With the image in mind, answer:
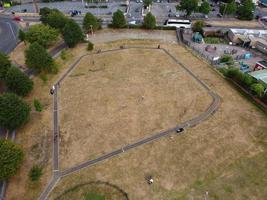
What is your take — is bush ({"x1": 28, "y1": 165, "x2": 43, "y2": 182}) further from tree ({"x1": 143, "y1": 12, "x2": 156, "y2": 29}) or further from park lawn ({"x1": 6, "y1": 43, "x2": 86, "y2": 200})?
tree ({"x1": 143, "y1": 12, "x2": 156, "y2": 29})

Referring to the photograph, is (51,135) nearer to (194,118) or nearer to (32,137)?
(32,137)

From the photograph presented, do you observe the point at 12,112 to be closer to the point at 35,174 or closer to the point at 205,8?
the point at 35,174

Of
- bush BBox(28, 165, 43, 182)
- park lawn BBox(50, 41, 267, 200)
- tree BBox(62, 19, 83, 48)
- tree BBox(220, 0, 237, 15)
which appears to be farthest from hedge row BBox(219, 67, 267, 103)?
bush BBox(28, 165, 43, 182)

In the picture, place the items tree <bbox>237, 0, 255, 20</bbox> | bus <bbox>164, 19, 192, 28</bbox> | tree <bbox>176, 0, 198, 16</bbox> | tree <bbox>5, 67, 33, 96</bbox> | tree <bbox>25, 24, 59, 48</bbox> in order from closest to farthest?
1. tree <bbox>5, 67, 33, 96</bbox>
2. tree <bbox>25, 24, 59, 48</bbox>
3. bus <bbox>164, 19, 192, 28</bbox>
4. tree <bbox>176, 0, 198, 16</bbox>
5. tree <bbox>237, 0, 255, 20</bbox>

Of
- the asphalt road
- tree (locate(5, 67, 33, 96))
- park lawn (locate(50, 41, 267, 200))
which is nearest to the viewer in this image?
park lawn (locate(50, 41, 267, 200))

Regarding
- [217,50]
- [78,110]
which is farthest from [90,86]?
[217,50]

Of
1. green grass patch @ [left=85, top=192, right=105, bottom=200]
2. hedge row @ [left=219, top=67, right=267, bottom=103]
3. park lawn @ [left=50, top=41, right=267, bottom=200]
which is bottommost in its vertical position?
green grass patch @ [left=85, top=192, right=105, bottom=200]

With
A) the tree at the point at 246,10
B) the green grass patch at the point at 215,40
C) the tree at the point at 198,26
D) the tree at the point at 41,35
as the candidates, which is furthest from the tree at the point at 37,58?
the tree at the point at 246,10
